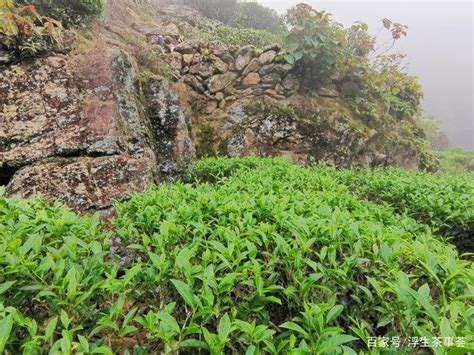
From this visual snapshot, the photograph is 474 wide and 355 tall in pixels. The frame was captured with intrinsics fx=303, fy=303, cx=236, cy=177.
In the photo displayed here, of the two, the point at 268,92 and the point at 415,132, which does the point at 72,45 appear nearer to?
the point at 268,92

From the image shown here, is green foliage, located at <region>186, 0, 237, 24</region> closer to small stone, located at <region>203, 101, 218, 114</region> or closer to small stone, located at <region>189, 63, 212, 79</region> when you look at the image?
small stone, located at <region>189, 63, 212, 79</region>

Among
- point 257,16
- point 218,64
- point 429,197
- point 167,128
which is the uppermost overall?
point 257,16

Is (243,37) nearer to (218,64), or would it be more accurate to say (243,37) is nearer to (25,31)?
(218,64)

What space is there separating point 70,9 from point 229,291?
5.55 meters

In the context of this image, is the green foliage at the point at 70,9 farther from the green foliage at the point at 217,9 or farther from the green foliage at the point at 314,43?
the green foliage at the point at 217,9

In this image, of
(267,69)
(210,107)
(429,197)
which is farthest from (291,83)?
(429,197)

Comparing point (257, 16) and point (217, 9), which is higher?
point (257, 16)

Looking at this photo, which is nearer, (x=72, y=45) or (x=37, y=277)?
(x=37, y=277)

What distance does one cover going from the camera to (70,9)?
4.97 metres

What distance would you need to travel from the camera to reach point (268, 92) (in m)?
6.77

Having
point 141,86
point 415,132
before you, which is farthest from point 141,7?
point 415,132

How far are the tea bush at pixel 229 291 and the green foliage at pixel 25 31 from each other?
321 cm

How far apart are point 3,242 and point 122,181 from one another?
2.64 m

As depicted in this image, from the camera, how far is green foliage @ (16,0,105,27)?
4.59m
